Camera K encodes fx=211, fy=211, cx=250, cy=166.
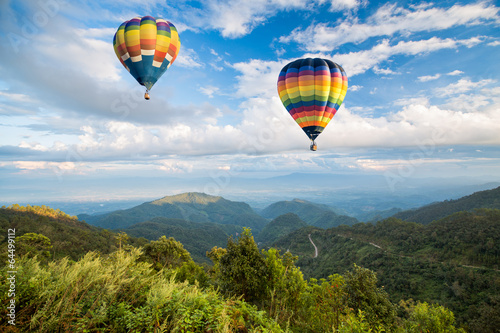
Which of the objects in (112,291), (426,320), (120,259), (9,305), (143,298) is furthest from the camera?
(426,320)

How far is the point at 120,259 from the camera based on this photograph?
6.24 m

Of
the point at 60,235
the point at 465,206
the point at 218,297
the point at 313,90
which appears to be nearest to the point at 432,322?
the point at 218,297

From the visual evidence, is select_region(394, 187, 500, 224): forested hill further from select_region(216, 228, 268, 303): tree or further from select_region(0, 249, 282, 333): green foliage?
select_region(0, 249, 282, 333): green foliage

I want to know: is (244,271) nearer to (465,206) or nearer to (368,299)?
(368,299)

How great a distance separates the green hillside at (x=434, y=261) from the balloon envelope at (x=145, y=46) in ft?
185

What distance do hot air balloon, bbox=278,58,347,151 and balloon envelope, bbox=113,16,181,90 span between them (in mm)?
13545

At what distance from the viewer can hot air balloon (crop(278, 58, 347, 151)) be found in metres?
22.9

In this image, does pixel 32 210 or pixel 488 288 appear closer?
pixel 488 288

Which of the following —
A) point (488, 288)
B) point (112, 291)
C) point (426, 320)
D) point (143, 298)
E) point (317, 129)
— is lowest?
point (488, 288)

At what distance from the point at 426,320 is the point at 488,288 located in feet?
141

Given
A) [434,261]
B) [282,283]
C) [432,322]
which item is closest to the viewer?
[282,283]

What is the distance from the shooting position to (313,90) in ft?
75.5

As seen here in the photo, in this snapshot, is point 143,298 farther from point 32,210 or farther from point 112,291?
point 32,210

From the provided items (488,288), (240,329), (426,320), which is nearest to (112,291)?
(240,329)
